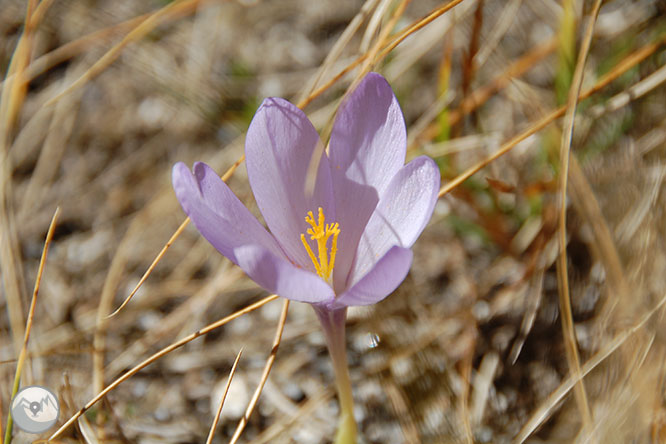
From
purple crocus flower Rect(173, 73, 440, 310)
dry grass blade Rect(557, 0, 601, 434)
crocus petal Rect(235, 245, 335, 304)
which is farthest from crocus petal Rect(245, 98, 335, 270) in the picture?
dry grass blade Rect(557, 0, 601, 434)

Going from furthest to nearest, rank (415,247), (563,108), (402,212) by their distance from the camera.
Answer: (415,247)
(563,108)
(402,212)

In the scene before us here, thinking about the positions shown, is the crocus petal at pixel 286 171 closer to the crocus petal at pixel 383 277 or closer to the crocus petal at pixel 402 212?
the crocus petal at pixel 402 212

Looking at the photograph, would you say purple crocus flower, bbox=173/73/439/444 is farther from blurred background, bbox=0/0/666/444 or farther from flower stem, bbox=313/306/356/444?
blurred background, bbox=0/0/666/444

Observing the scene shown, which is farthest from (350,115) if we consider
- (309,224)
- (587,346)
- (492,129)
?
(492,129)

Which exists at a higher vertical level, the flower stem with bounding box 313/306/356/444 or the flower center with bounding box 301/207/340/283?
the flower center with bounding box 301/207/340/283

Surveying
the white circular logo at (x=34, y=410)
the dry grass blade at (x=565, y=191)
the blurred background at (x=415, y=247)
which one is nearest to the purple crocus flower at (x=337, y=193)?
the blurred background at (x=415, y=247)

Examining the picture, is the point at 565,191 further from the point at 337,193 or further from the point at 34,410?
the point at 34,410

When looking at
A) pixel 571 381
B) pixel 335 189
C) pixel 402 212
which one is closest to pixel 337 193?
pixel 335 189
